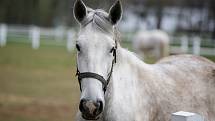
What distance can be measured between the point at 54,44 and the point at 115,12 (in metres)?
23.8

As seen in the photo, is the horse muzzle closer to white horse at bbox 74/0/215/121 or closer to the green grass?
white horse at bbox 74/0/215/121

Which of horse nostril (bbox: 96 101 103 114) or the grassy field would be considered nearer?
horse nostril (bbox: 96 101 103 114)

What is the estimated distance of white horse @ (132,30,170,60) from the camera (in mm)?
19688

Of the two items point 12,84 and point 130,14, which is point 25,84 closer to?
point 12,84

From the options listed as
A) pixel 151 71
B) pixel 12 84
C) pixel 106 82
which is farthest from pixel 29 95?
pixel 106 82

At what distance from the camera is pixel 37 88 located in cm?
1216

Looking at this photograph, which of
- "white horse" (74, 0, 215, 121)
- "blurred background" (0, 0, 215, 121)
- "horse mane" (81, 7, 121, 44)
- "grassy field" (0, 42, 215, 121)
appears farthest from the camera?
"blurred background" (0, 0, 215, 121)

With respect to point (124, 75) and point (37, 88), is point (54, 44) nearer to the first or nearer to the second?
point (37, 88)

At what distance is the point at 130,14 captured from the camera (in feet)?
108

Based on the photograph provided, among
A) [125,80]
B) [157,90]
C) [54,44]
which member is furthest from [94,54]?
[54,44]

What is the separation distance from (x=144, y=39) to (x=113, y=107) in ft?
54.7

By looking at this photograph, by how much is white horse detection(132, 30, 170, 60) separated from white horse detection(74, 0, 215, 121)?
1473cm

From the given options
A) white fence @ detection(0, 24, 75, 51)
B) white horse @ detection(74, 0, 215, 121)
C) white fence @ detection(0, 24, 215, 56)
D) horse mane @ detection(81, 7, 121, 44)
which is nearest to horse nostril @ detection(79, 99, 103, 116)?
white horse @ detection(74, 0, 215, 121)

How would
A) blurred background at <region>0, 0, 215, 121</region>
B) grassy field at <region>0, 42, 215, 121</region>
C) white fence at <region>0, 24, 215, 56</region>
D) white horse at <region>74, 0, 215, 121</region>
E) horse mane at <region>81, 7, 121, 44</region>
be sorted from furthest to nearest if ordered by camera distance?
white fence at <region>0, 24, 215, 56</region> < blurred background at <region>0, 0, 215, 121</region> < grassy field at <region>0, 42, 215, 121</region> < horse mane at <region>81, 7, 121, 44</region> < white horse at <region>74, 0, 215, 121</region>
